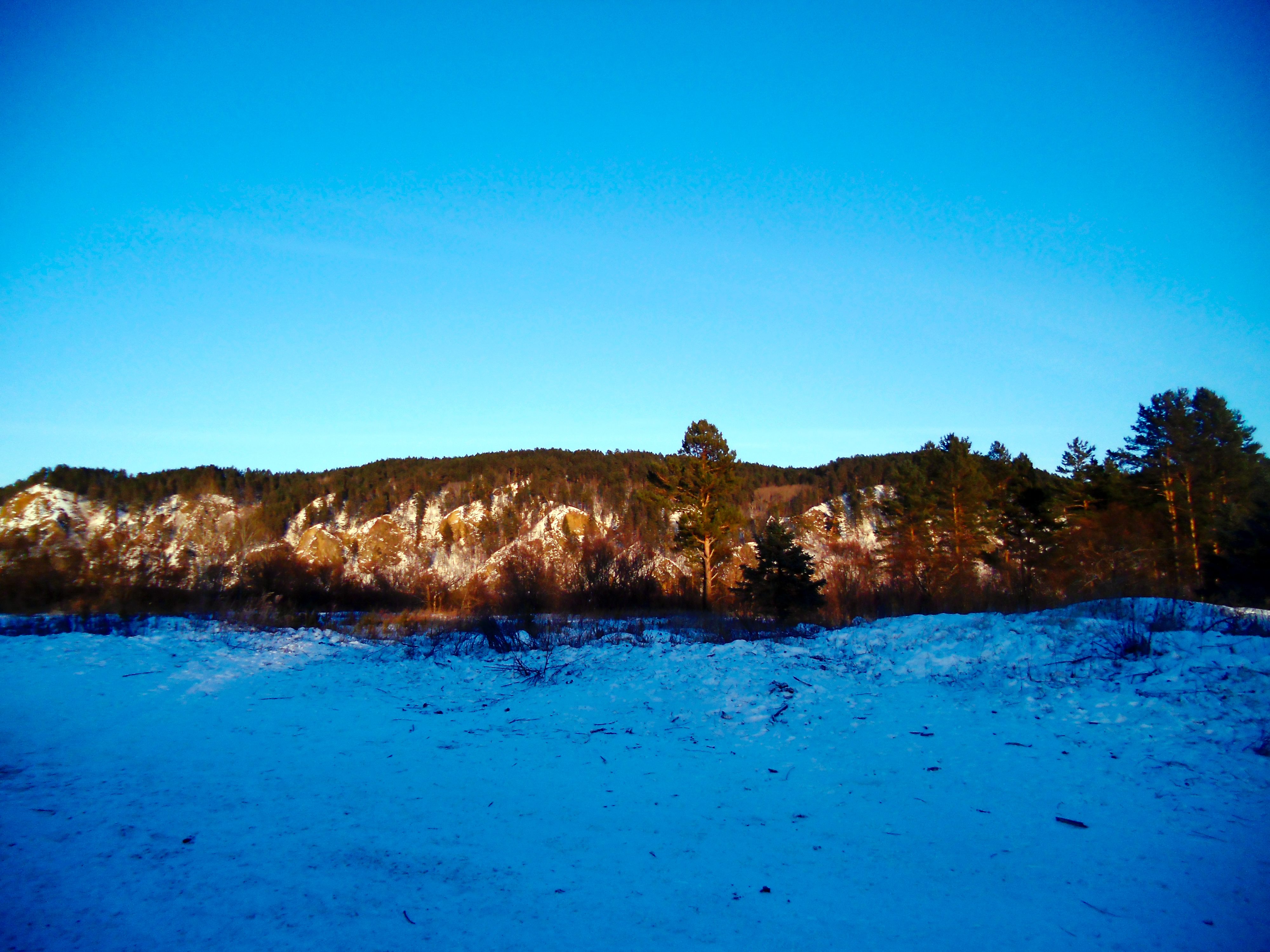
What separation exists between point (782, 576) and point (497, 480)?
236ft

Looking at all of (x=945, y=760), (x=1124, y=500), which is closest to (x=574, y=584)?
(x=945, y=760)

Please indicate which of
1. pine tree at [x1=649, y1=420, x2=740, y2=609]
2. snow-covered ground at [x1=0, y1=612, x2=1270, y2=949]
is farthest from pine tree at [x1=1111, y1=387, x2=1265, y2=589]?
snow-covered ground at [x1=0, y1=612, x2=1270, y2=949]

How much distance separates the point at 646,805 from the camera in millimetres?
4609

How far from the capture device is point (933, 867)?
11.8 ft

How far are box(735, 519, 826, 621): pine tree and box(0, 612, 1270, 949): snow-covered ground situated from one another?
12.3 m

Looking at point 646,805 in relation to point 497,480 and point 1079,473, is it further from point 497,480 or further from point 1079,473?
point 497,480

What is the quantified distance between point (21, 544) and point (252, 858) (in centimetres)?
1657

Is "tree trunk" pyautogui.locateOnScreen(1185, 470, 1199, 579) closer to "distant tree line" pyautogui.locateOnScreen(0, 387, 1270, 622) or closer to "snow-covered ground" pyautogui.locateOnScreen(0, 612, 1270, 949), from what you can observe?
"distant tree line" pyautogui.locateOnScreen(0, 387, 1270, 622)

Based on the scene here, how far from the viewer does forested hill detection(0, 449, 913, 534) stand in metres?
73.6

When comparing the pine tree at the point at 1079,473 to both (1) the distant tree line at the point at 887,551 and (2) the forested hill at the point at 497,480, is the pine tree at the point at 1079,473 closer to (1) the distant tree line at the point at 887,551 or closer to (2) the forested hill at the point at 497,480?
(1) the distant tree line at the point at 887,551

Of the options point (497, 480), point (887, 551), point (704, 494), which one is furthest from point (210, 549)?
point (497, 480)

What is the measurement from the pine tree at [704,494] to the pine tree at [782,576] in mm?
12173

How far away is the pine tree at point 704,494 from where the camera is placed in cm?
3503

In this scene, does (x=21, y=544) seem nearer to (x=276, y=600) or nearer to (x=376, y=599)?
(x=276, y=600)
